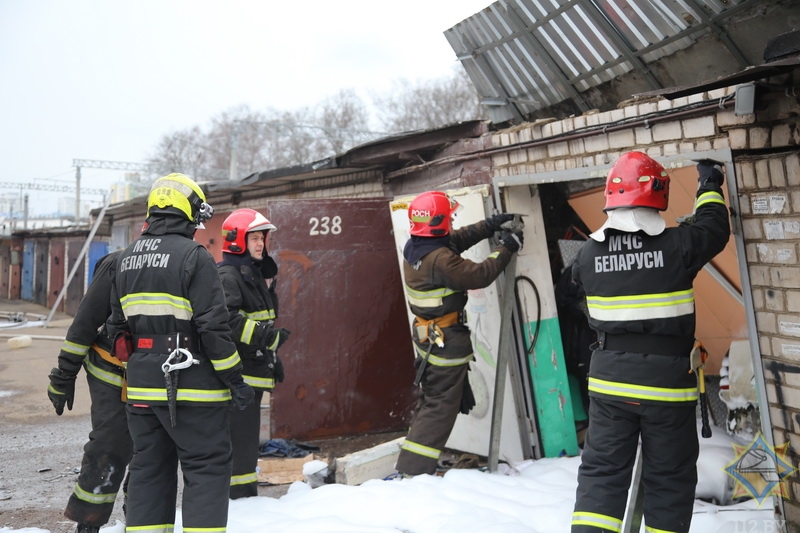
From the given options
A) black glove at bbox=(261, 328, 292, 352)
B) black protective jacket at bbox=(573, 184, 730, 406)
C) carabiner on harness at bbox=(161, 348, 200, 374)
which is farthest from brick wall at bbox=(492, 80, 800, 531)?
carabiner on harness at bbox=(161, 348, 200, 374)

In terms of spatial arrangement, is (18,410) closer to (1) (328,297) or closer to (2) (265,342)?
(1) (328,297)

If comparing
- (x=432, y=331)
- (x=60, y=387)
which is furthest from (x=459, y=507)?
(x=60, y=387)

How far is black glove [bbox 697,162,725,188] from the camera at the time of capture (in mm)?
3199

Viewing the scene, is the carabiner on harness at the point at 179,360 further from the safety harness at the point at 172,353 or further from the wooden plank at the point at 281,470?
the wooden plank at the point at 281,470

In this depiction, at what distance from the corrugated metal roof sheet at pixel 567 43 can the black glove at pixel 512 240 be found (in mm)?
1257

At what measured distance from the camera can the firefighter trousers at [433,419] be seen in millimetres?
4590

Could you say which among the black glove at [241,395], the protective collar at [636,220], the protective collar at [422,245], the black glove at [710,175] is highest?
the black glove at [710,175]

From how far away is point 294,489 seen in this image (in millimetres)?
4770

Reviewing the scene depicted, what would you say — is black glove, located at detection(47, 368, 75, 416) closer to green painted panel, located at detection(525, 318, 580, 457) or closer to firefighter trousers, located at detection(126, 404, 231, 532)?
firefighter trousers, located at detection(126, 404, 231, 532)

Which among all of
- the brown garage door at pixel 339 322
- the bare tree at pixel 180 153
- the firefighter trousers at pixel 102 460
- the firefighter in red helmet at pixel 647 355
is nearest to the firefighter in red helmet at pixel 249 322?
the firefighter trousers at pixel 102 460

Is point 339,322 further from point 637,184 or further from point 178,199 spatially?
point 637,184

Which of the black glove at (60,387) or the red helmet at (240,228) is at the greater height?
the red helmet at (240,228)

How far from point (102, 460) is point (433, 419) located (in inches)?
82.1

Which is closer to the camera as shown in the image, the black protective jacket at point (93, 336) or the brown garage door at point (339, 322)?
the black protective jacket at point (93, 336)
